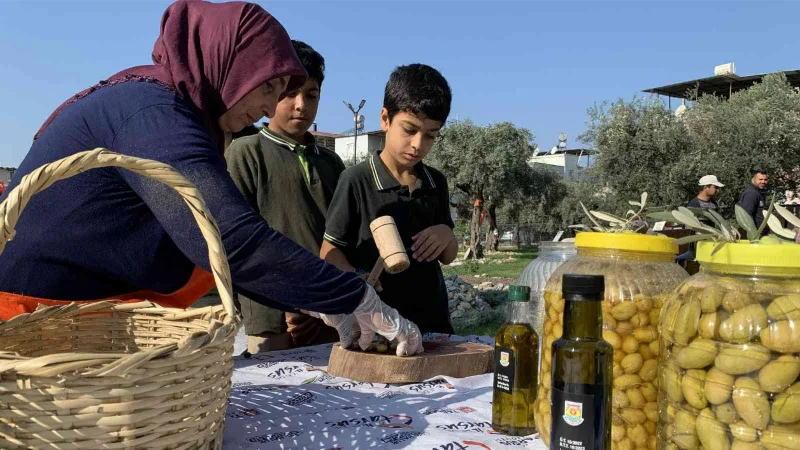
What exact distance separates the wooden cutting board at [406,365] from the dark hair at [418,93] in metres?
1.07

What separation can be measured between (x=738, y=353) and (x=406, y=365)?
3.53 feet

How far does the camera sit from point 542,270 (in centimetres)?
168

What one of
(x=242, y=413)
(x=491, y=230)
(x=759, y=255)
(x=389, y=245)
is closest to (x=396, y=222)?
(x=389, y=245)

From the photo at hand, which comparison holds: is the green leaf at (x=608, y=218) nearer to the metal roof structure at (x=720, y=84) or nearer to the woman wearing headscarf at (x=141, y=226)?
the woman wearing headscarf at (x=141, y=226)

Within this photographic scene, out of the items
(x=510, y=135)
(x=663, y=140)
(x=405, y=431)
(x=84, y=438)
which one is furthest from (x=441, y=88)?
(x=510, y=135)

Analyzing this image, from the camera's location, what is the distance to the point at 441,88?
259 cm

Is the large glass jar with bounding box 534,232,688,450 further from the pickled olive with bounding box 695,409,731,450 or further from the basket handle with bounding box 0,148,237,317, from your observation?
the basket handle with bounding box 0,148,237,317

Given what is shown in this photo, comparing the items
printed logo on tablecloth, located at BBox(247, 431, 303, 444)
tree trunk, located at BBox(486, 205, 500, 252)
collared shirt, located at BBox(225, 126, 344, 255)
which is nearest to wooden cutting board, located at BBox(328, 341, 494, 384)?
printed logo on tablecloth, located at BBox(247, 431, 303, 444)

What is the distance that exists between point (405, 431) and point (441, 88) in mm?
1642

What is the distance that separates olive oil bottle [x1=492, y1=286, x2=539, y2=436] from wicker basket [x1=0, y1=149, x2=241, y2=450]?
59 centimetres

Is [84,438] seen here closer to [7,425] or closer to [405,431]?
[7,425]

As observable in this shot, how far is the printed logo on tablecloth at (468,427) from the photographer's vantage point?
4.50 ft

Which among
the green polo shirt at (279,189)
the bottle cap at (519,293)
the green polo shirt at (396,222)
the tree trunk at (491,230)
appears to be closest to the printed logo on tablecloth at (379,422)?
the bottle cap at (519,293)

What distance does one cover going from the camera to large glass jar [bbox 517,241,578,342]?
5.34 ft
